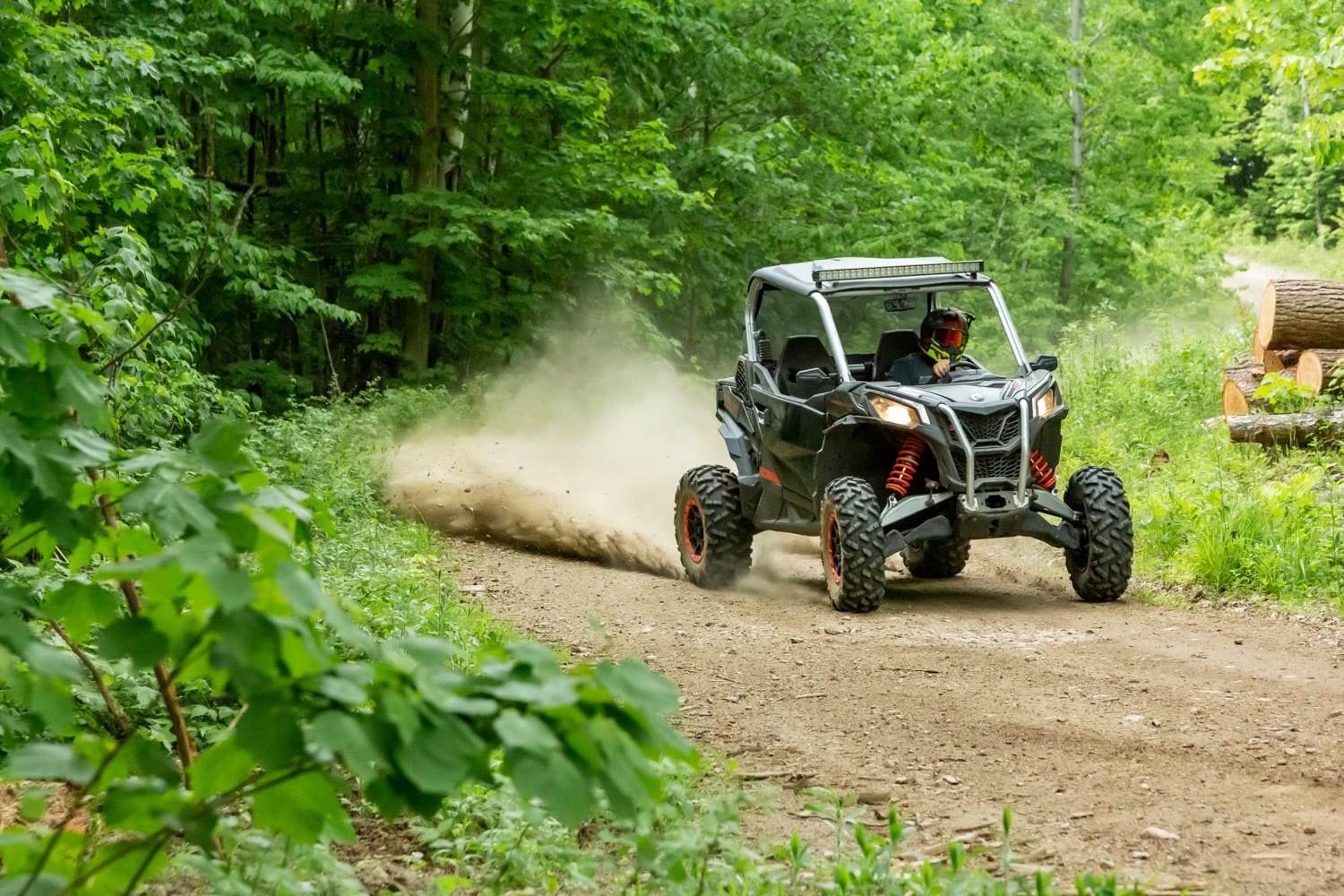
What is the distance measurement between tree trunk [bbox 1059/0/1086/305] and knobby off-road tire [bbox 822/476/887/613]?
762 inches

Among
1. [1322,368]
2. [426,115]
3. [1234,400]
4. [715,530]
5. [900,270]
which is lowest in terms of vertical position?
[715,530]

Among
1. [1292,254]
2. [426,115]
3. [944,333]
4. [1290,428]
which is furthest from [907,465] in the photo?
[1292,254]

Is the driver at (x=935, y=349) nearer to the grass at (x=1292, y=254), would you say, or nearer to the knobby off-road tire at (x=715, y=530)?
the knobby off-road tire at (x=715, y=530)

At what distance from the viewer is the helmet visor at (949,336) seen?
9.16 metres

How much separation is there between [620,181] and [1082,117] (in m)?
14.2

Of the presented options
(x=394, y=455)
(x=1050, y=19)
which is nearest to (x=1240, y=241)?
(x=1050, y=19)

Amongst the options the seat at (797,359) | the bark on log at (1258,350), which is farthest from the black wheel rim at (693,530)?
the bark on log at (1258,350)

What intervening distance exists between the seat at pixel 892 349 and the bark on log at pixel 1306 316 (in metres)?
5.12

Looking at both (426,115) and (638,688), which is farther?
(426,115)

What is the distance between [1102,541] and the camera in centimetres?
823

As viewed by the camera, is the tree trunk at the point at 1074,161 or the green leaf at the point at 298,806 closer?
the green leaf at the point at 298,806

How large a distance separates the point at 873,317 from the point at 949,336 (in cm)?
111

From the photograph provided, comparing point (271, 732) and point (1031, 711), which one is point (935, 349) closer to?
point (1031, 711)

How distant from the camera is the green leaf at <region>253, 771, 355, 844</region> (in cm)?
210
